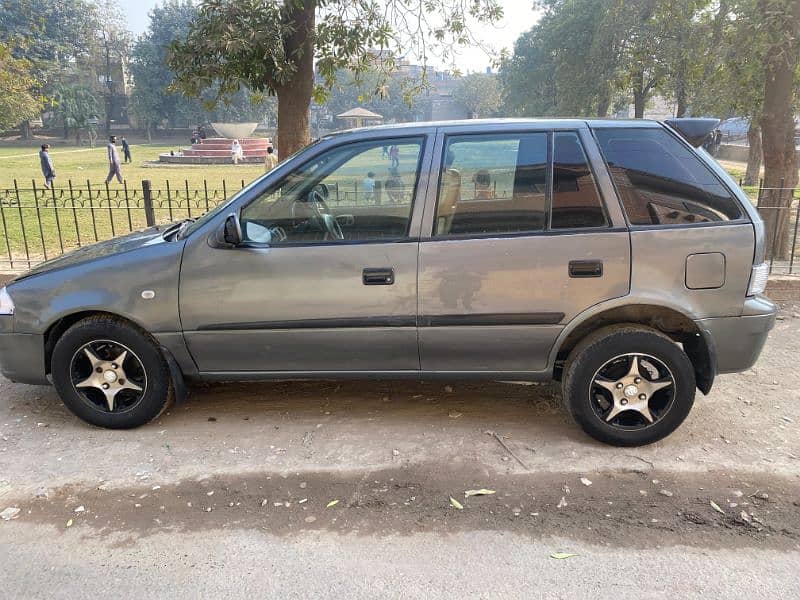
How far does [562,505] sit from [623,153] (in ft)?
6.29

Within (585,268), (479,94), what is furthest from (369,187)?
(479,94)

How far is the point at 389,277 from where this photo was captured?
11.1 ft

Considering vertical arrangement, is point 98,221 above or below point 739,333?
below

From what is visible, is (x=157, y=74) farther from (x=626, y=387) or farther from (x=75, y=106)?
(x=626, y=387)

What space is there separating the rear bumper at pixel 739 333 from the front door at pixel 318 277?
1656mm

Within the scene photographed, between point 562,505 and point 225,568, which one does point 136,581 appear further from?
point 562,505

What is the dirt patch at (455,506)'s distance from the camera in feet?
9.19

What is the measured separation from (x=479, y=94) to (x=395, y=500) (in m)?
73.0

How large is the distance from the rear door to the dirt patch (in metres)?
0.77

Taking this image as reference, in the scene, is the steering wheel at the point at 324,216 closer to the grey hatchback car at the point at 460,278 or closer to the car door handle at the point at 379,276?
the grey hatchback car at the point at 460,278

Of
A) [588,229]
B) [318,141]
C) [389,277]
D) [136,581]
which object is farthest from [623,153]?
[136,581]

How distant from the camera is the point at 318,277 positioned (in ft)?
11.3

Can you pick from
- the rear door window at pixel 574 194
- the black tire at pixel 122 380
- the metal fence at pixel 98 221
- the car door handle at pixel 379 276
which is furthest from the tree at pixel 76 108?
the rear door window at pixel 574 194

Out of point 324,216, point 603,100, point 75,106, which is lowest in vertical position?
point 324,216
